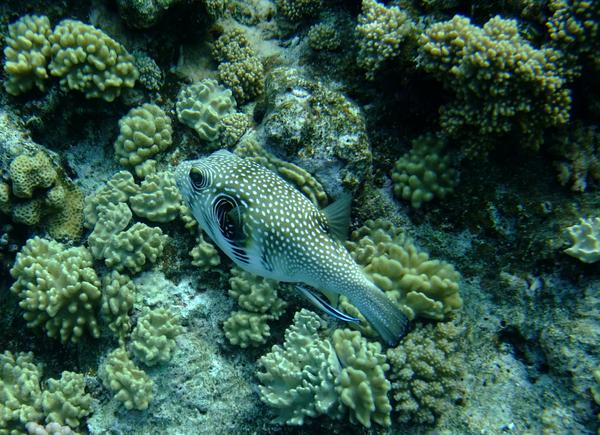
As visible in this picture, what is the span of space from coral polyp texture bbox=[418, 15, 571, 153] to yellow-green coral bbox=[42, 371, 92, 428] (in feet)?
17.0

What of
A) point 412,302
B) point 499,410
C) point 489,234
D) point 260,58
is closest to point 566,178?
point 489,234

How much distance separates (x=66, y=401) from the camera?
165 inches

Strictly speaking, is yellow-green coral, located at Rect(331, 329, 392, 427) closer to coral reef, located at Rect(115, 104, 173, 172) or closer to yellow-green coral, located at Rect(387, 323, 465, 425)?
yellow-green coral, located at Rect(387, 323, 465, 425)

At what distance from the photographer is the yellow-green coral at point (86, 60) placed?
474 centimetres

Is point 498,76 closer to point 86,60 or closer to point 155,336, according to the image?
point 155,336

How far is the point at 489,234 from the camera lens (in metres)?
4.60

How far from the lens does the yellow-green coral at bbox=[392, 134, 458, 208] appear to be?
4.71 meters

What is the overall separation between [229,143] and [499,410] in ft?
14.5

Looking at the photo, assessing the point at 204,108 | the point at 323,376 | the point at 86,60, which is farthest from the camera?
the point at 204,108

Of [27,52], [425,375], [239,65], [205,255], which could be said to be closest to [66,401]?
[205,255]

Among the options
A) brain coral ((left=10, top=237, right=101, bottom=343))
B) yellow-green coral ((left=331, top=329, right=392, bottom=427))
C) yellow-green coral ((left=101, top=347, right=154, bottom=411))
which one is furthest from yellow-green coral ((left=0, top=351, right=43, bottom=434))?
yellow-green coral ((left=331, top=329, right=392, bottom=427))

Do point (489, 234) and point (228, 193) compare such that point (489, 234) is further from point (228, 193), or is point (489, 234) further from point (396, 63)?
point (228, 193)

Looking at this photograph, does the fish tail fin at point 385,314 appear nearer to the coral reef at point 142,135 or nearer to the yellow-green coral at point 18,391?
the coral reef at point 142,135

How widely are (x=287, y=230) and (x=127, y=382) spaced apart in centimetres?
250
